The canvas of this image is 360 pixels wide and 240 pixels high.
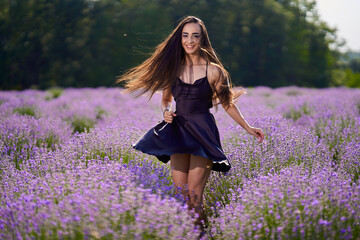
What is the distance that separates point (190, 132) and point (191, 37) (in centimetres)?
75

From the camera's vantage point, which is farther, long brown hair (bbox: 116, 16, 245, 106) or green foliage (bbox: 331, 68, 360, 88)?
green foliage (bbox: 331, 68, 360, 88)

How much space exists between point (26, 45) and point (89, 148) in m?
20.8

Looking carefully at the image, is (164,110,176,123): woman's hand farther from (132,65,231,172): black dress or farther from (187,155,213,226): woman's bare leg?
(187,155,213,226): woman's bare leg

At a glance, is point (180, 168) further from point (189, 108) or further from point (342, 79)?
point (342, 79)

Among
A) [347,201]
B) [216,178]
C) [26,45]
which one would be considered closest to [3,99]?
[216,178]

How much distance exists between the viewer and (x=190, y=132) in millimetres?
2871

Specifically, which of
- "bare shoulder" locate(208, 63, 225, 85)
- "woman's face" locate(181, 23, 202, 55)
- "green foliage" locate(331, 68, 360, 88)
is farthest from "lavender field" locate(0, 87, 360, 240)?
"green foliage" locate(331, 68, 360, 88)

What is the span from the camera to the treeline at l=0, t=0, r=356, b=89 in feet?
73.3

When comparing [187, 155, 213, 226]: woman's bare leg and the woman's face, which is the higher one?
the woman's face

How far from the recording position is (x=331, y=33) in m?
35.8

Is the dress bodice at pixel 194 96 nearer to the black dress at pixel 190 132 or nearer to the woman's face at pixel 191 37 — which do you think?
the black dress at pixel 190 132

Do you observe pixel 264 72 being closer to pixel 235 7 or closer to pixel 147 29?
pixel 235 7

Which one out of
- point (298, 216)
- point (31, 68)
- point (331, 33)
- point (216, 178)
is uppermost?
point (331, 33)

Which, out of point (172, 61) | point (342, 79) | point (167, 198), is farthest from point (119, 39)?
point (167, 198)
